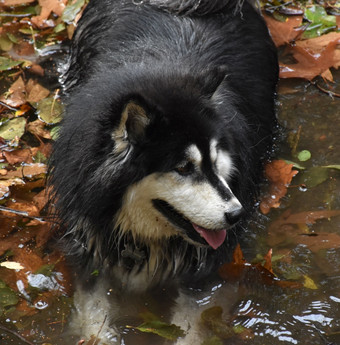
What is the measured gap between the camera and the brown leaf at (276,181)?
4619 mm

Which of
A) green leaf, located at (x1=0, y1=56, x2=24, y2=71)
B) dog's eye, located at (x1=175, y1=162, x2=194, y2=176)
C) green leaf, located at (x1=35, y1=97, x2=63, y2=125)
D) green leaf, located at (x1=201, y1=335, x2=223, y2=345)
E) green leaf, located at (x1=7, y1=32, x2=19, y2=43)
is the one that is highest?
dog's eye, located at (x1=175, y1=162, x2=194, y2=176)

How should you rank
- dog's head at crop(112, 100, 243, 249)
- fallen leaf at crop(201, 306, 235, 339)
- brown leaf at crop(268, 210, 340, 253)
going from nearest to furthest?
dog's head at crop(112, 100, 243, 249) < fallen leaf at crop(201, 306, 235, 339) < brown leaf at crop(268, 210, 340, 253)

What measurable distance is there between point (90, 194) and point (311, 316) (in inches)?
57.3

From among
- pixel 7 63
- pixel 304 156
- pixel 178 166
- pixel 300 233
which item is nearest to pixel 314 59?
pixel 304 156

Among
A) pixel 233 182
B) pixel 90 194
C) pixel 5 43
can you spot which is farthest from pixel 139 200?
pixel 5 43

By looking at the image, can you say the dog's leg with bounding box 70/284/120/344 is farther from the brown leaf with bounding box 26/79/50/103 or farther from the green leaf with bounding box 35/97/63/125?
the brown leaf with bounding box 26/79/50/103

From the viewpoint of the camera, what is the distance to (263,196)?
468 centimetres

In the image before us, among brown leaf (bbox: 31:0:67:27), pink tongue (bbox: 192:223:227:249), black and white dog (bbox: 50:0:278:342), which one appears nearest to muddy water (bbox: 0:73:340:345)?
black and white dog (bbox: 50:0:278:342)

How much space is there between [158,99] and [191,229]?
2.44 ft

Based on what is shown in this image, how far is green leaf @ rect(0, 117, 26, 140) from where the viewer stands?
511 cm

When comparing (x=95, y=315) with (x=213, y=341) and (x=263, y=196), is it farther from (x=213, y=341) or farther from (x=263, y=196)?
(x=263, y=196)

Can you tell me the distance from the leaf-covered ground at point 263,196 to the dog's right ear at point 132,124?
3.30 feet

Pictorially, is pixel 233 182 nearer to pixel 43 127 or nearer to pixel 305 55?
pixel 43 127

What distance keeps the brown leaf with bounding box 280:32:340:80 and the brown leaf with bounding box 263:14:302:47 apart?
0.14m
